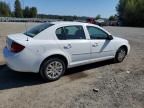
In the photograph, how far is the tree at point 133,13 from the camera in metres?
54.4

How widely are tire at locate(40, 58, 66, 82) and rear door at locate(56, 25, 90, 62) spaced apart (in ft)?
1.29

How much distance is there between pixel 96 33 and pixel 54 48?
1864mm

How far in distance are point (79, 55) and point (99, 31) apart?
1.26m

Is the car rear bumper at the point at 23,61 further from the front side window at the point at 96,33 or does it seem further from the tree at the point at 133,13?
the tree at the point at 133,13

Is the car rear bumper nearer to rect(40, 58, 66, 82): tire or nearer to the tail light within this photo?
the tail light

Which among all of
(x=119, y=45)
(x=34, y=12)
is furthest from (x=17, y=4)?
(x=119, y=45)

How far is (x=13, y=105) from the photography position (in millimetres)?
4961

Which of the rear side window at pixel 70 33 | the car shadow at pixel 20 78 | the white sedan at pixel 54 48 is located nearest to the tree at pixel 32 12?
the car shadow at pixel 20 78

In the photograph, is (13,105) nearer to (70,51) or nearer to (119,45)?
(70,51)

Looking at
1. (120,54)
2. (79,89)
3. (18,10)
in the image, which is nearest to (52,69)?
(79,89)

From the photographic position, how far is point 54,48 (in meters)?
6.36

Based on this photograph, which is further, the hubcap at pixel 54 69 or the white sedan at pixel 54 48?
the hubcap at pixel 54 69

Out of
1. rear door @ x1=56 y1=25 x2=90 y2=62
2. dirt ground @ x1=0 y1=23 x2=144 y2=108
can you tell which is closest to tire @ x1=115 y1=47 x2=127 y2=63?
dirt ground @ x1=0 y1=23 x2=144 y2=108

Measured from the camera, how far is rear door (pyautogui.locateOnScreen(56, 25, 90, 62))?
662 centimetres
